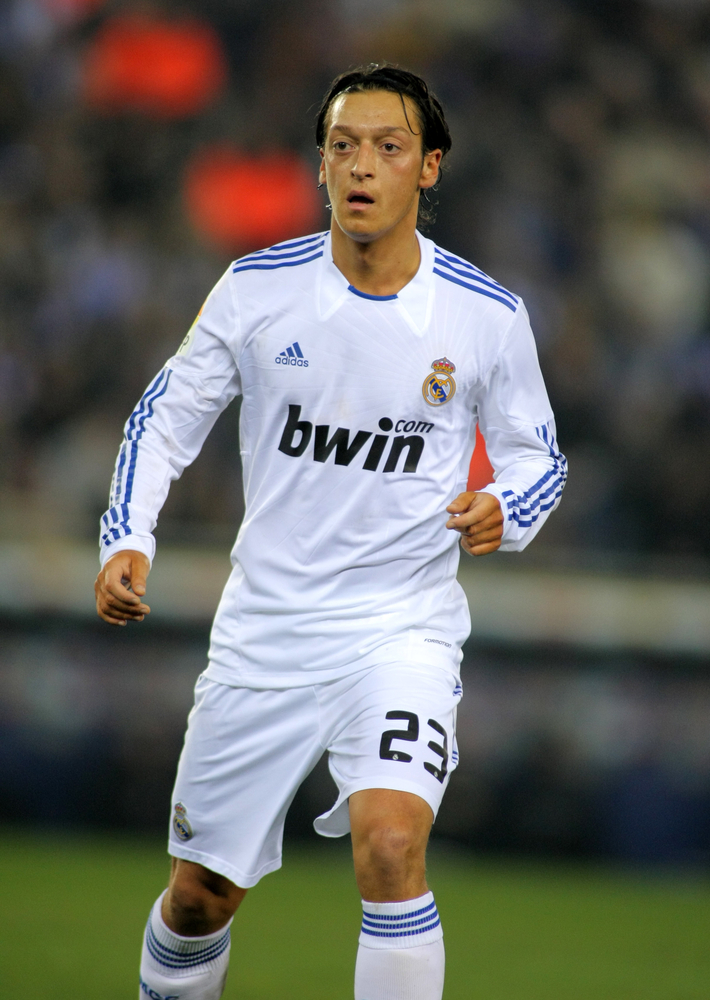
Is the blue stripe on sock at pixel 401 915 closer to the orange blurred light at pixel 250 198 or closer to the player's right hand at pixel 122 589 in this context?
the player's right hand at pixel 122 589

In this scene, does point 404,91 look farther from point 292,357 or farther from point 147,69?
point 147,69

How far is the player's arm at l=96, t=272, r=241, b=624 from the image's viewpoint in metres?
3.15

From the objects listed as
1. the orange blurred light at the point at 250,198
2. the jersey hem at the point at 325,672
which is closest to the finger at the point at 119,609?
the jersey hem at the point at 325,672

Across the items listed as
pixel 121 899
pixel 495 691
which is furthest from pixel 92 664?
pixel 495 691

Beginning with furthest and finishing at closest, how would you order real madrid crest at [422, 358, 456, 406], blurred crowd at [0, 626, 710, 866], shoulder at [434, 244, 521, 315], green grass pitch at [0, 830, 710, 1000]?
1. blurred crowd at [0, 626, 710, 866]
2. green grass pitch at [0, 830, 710, 1000]
3. shoulder at [434, 244, 521, 315]
4. real madrid crest at [422, 358, 456, 406]

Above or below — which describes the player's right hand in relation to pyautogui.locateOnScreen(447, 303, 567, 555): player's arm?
below

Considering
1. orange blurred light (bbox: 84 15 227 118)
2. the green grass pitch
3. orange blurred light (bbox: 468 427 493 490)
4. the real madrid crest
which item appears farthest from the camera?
orange blurred light (bbox: 84 15 227 118)

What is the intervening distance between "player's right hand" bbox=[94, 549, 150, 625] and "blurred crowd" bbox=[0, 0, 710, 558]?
12.8 feet

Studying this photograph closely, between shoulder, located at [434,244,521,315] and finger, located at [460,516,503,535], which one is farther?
shoulder, located at [434,244,521,315]

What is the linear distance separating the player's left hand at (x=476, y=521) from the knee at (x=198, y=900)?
→ 1.10m

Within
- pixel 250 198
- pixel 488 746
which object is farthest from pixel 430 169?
pixel 250 198

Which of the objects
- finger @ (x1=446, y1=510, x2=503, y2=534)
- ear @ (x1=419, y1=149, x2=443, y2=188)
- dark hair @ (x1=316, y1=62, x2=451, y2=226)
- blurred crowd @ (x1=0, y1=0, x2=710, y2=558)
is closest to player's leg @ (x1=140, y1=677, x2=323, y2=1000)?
finger @ (x1=446, y1=510, x2=503, y2=534)

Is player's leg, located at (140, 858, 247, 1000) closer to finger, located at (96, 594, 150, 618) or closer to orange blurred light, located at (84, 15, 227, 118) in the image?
finger, located at (96, 594, 150, 618)

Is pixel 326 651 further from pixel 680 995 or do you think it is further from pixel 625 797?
pixel 625 797
